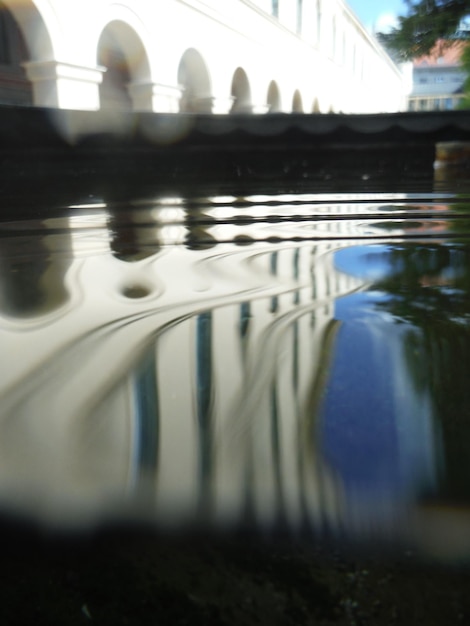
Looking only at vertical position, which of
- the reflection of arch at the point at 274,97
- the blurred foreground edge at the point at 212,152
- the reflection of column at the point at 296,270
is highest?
the reflection of arch at the point at 274,97

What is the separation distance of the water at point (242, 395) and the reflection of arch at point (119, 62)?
7122 mm

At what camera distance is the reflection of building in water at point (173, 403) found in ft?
0.78

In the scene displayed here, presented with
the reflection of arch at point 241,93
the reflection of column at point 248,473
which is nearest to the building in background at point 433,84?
the reflection of arch at point 241,93

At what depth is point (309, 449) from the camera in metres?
0.27

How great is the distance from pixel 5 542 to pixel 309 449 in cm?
14

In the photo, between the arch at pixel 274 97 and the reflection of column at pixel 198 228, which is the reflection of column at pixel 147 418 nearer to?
the reflection of column at pixel 198 228

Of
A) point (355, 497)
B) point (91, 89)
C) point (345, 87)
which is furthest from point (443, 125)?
point (345, 87)

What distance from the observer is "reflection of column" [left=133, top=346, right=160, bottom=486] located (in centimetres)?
26

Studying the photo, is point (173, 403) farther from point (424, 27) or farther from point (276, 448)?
point (424, 27)

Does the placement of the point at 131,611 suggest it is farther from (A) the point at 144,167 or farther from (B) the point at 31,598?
(A) the point at 144,167

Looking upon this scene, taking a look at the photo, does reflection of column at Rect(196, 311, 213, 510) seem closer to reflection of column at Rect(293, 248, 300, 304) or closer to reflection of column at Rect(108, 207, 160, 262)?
reflection of column at Rect(293, 248, 300, 304)

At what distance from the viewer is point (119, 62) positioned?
381 inches

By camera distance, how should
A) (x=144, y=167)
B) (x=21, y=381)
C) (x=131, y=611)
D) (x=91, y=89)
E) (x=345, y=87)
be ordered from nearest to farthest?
1. (x=131, y=611)
2. (x=21, y=381)
3. (x=144, y=167)
4. (x=91, y=89)
5. (x=345, y=87)

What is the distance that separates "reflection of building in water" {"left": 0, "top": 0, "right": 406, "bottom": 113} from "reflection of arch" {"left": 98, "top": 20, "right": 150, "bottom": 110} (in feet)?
0.05
